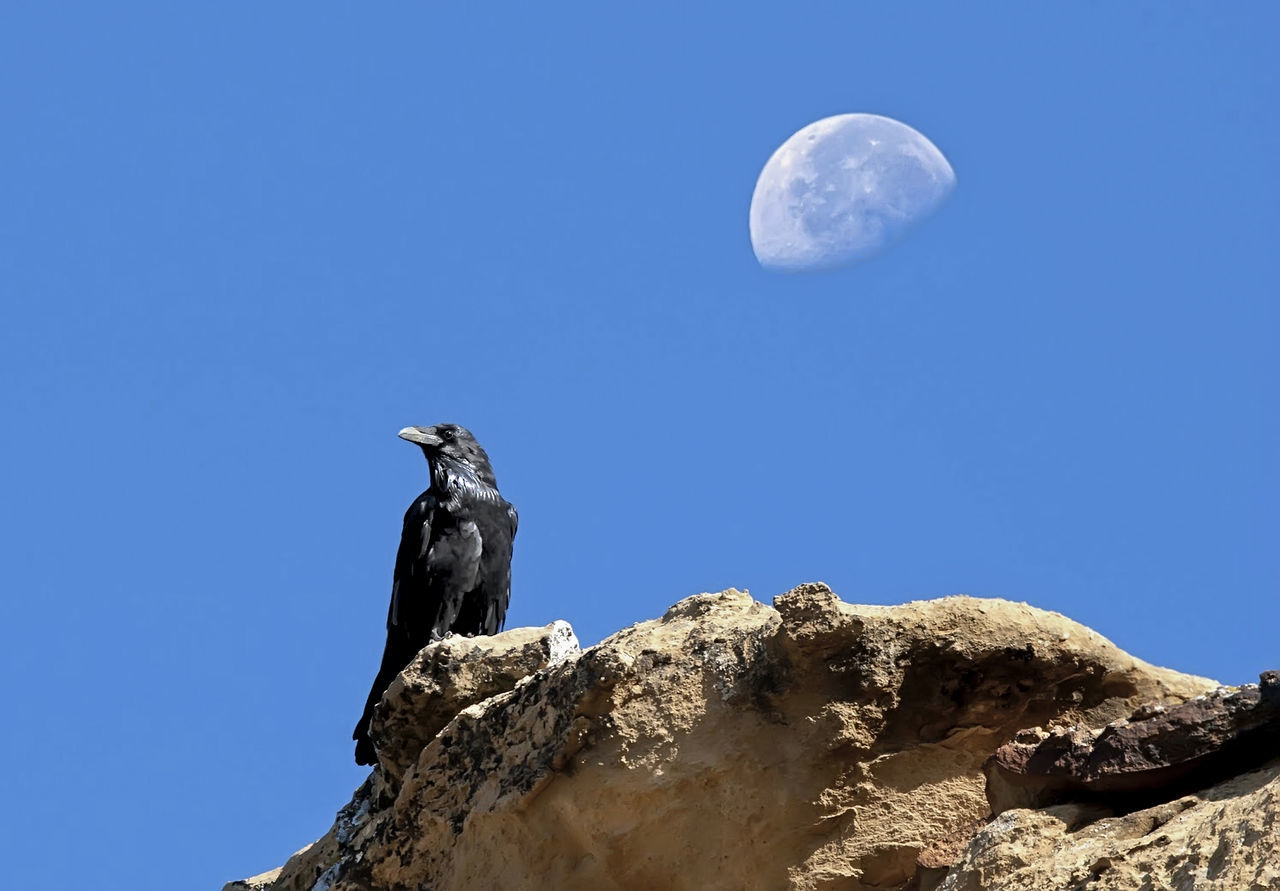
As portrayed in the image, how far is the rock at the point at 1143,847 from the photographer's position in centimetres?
353

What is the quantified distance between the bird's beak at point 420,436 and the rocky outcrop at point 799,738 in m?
5.34

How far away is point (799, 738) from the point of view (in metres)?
5.02

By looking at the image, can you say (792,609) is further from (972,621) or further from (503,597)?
(503,597)

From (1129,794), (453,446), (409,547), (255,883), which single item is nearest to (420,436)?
(453,446)

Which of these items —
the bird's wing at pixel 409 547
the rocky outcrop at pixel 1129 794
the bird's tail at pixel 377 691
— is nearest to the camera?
the rocky outcrop at pixel 1129 794

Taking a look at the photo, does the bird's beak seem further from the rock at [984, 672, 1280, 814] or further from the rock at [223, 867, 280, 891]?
the rock at [984, 672, 1280, 814]

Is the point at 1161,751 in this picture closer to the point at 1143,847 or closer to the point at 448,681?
the point at 1143,847

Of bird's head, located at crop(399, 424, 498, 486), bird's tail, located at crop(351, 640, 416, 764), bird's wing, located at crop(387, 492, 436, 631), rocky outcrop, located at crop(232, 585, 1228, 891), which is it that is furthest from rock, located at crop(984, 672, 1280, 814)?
bird's head, located at crop(399, 424, 498, 486)

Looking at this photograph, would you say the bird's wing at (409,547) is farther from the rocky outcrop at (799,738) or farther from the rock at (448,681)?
the rocky outcrop at (799,738)

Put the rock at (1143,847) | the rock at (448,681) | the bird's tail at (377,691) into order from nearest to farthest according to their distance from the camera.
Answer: the rock at (1143,847)
the rock at (448,681)
the bird's tail at (377,691)

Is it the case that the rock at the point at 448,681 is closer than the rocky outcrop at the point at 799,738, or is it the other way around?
the rocky outcrop at the point at 799,738

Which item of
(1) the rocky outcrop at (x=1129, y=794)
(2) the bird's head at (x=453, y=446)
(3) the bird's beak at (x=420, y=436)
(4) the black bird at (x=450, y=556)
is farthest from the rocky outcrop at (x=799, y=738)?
(3) the bird's beak at (x=420, y=436)

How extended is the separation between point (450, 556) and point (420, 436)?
3.83 feet

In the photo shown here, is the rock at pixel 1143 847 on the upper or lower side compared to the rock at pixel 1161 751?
lower
